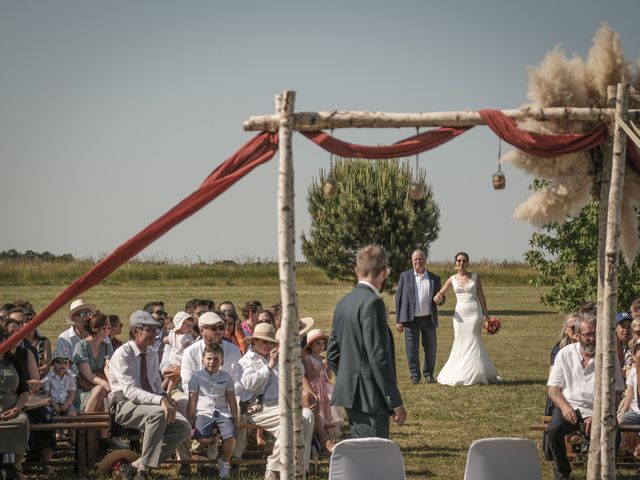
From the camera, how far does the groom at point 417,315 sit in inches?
645

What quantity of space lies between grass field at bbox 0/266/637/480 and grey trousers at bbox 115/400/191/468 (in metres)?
0.76

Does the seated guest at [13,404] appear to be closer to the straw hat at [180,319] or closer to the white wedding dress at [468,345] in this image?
the straw hat at [180,319]

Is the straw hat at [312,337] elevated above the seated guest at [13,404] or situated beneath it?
elevated above

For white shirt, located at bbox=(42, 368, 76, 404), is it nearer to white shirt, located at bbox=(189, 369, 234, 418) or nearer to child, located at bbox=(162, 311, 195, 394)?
child, located at bbox=(162, 311, 195, 394)

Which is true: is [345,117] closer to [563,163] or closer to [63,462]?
[563,163]


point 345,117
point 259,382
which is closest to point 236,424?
point 259,382

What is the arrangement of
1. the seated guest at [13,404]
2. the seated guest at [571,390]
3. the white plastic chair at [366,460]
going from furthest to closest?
the seated guest at [571,390] → the seated guest at [13,404] → the white plastic chair at [366,460]

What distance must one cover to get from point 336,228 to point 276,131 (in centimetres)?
3711

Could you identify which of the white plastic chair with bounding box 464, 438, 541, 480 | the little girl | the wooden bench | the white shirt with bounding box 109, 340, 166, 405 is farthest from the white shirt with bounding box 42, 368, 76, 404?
the white plastic chair with bounding box 464, 438, 541, 480

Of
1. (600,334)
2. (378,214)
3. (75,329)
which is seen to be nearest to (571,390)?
(600,334)

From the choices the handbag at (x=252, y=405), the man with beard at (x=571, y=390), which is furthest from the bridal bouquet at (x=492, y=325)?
the handbag at (x=252, y=405)

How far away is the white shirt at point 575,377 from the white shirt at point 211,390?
10.1ft

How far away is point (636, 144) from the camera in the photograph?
6.89 meters

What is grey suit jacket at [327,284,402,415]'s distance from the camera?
7113 millimetres
